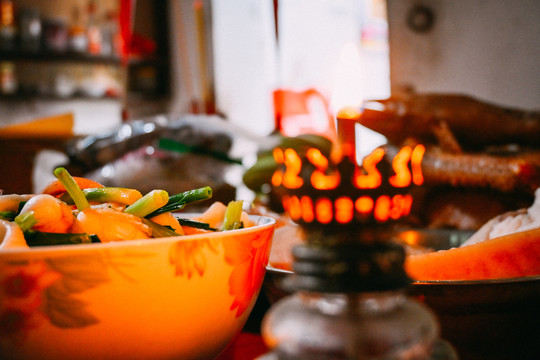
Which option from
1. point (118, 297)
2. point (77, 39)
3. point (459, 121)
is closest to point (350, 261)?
point (118, 297)

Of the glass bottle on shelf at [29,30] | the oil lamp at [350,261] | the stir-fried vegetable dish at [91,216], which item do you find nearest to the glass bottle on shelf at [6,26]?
the glass bottle on shelf at [29,30]

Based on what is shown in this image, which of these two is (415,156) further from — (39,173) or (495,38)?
(495,38)

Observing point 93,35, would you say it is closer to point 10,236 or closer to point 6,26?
point 6,26

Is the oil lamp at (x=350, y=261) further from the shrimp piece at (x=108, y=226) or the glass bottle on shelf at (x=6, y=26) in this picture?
the glass bottle on shelf at (x=6, y=26)

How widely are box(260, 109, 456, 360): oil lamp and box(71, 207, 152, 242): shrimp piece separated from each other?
16cm

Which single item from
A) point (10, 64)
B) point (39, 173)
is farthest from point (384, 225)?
point (10, 64)

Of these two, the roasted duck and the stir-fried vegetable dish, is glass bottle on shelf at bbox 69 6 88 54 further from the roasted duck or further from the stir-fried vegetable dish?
the stir-fried vegetable dish

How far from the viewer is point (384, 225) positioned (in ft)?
0.79

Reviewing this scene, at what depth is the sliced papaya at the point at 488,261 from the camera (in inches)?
16.9

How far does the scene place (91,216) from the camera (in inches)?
14.5

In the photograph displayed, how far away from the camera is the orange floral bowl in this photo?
1.07ft

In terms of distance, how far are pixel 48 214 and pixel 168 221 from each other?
103 millimetres

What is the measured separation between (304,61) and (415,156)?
4.80 metres

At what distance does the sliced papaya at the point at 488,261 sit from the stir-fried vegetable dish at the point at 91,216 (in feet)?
0.58
